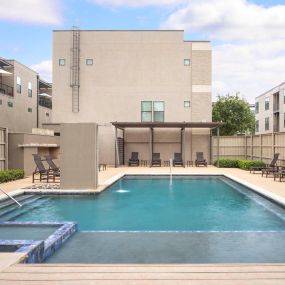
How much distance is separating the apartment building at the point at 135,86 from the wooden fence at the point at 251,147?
1.36m

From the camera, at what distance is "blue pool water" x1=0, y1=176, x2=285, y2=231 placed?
8.38 m

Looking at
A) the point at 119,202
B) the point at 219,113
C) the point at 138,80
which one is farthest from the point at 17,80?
the point at 219,113

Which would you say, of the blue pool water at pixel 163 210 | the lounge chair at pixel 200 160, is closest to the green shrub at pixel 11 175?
the blue pool water at pixel 163 210

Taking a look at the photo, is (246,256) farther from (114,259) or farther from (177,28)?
(177,28)

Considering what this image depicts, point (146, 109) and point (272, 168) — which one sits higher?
point (146, 109)

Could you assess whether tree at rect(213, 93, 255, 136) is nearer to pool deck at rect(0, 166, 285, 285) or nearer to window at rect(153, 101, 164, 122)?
window at rect(153, 101, 164, 122)

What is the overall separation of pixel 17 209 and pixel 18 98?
891 inches

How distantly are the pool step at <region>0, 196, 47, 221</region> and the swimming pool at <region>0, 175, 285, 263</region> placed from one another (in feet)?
0.09

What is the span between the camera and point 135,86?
92.0 feet

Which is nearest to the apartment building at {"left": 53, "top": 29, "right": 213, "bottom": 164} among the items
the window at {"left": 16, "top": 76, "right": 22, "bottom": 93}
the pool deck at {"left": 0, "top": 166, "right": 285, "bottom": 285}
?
the window at {"left": 16, "top": 76, "right": 22, "bottom": 93}

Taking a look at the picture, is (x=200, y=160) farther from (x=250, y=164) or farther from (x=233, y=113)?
(x=233, y=113)

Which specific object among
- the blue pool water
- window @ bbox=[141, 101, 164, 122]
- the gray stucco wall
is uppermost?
window @ bbox=[141, 101, 164, 122]

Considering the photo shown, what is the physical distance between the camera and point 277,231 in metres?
7.54

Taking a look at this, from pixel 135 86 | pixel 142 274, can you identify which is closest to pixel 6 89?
pixel 135 86
